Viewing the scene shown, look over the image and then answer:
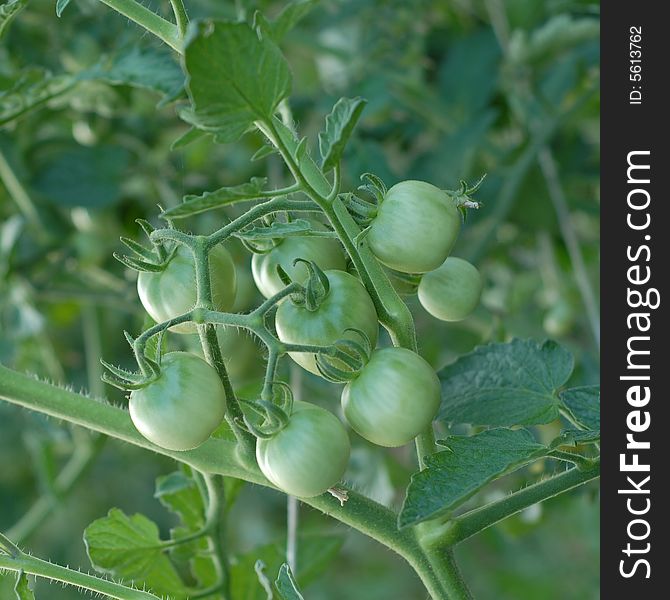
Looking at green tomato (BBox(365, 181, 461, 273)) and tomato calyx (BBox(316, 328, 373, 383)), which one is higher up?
green tomato (BBox(365, 181, 461, 273))

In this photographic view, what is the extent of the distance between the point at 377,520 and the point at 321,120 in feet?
2.64

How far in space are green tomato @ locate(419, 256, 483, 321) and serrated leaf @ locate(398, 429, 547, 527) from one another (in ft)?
0.27

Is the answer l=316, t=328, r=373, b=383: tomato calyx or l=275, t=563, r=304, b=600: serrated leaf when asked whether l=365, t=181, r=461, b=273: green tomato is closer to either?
l=316, t=328, r=373, b=383: tomato calyx

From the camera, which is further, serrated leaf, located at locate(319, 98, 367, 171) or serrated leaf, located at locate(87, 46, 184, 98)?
serrated leaf, located at locate(87, 46, 184, 98)

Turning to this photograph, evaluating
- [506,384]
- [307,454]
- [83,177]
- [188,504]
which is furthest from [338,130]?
[83,177]

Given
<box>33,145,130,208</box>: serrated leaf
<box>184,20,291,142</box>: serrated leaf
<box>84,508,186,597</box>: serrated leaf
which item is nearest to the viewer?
<box>184,20,291,142</box>: serrated leaf

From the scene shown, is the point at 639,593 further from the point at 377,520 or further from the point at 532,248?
the point at 532,248

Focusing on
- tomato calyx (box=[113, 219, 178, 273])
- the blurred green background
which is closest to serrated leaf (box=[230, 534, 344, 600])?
the blurred green background

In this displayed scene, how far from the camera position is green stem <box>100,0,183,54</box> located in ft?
1.56

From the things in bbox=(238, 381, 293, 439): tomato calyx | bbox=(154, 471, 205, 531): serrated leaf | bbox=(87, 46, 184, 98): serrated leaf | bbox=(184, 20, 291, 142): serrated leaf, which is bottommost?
bbox=(238, 381, 293, 439): tomato calyx

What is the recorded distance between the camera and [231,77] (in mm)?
403

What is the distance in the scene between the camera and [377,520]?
53 cm

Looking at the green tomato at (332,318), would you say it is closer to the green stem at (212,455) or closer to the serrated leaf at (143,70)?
the green stem at (212,455)

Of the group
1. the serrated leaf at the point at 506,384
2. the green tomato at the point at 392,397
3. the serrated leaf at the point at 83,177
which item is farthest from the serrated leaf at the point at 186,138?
the serrated leaf at the point at 83,177
